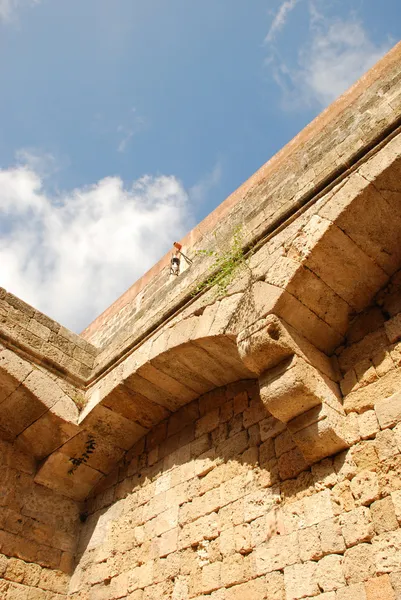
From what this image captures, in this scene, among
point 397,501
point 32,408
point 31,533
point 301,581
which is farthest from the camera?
point 32,408

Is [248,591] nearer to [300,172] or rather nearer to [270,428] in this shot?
[270,428]

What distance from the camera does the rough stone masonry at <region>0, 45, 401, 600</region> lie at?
3188mm

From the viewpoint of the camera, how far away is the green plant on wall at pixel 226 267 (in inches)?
167

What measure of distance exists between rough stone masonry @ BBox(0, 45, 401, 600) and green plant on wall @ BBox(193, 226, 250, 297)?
0.09 m

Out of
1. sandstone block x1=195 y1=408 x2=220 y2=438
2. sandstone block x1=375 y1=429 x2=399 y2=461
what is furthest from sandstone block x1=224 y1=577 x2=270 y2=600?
sandstone block x1=195 y1=408 x2=220 y2=438

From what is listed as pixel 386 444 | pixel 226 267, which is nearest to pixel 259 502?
pixel 386 444

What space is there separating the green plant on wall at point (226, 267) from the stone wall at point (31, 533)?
253cm

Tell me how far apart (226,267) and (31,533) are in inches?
122

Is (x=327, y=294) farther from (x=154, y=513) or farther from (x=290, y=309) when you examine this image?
(x=154, y=513)

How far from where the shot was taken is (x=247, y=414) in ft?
14.0

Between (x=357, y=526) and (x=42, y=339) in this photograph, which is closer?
(x=357, y=526)

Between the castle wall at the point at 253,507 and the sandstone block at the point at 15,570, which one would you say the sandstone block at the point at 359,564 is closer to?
the castle wall at the point at 253,507

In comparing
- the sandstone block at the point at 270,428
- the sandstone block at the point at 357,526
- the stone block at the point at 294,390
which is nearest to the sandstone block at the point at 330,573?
the sandstone block at the point at 357,526

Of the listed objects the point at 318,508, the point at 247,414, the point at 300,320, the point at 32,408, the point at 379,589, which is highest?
the point at 32,408
